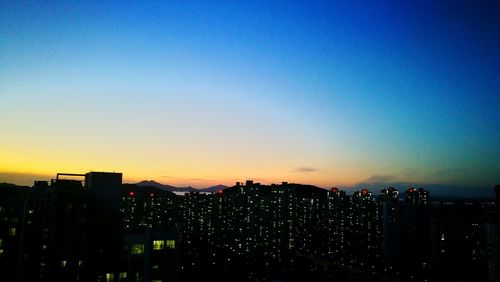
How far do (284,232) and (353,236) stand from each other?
24788 mm

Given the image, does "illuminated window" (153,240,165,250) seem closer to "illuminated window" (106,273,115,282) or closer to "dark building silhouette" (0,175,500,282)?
"dark building silhouette" (0,175,500,282)

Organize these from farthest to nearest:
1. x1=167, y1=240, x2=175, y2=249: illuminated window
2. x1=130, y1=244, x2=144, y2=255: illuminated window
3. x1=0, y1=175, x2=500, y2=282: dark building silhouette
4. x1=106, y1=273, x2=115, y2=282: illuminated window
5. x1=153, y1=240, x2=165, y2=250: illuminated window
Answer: x1=167, y1=240, x2=175, y2=249: illuminated window → x1=153, y1=240, x2=165, y2=250: illuminated window → x1=130, y1=244, x2=144, y2=255: illuminated window → x1=106, y1=273, x2=115, y2=282: illuminated window → x1=0, y1=175, x2=500, y2=282: dark building silhouette

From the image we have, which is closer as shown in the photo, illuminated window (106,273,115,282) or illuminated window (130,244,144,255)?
illuminated window (106,273,115,282)

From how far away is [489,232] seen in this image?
7856 centimetres

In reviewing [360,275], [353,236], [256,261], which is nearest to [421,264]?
[360,275]

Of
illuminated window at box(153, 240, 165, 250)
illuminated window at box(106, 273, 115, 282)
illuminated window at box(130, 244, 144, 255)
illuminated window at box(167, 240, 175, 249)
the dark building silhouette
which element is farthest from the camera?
illuminated window at box(167, 240, 175, 249)

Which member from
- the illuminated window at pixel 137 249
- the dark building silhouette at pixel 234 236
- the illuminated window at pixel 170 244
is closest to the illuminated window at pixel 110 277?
the dark building silhouette at pixel 234 236

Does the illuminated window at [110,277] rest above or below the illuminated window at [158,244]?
below

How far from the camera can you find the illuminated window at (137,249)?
28812 mm

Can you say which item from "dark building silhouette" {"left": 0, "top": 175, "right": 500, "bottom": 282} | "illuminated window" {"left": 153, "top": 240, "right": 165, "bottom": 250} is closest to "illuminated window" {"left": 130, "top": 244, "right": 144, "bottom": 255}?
"dark building silhouette" {"left": 0, "top": 175, "right": 500, "bottom": 282}

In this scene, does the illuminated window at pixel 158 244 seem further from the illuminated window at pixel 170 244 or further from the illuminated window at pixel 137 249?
the illuminated window at pixel 137 249

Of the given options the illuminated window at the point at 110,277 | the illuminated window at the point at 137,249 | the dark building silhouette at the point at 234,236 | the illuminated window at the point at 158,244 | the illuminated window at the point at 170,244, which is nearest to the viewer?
the dark building silhouette at the point at 234,236

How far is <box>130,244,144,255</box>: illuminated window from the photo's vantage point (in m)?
28.8

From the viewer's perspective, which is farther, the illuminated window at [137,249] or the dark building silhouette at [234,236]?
the illuminated window at [137,249]
